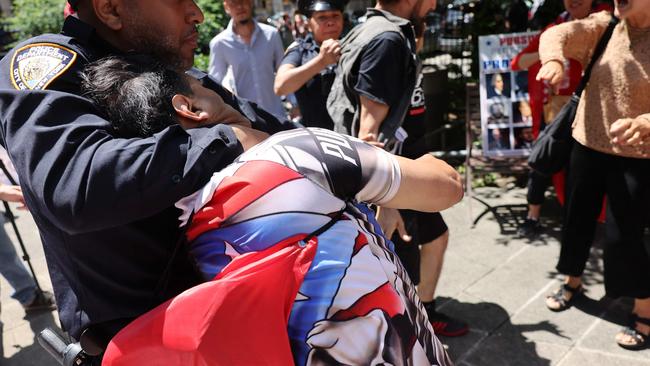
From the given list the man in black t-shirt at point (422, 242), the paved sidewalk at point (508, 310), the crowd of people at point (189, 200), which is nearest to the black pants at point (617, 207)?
the paved sidewalk at point (508, 310)

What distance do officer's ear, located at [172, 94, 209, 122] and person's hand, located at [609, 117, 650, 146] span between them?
2.06m

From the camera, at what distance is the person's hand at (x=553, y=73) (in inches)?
99.7

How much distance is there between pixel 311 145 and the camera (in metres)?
1.02

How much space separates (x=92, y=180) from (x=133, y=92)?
0.69 feet

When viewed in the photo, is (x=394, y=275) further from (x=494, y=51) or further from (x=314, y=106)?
(x=494, y=51)

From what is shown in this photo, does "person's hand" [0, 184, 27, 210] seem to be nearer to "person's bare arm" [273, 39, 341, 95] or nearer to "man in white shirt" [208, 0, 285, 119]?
"person's bare arm" [273, 39, 341, 95]

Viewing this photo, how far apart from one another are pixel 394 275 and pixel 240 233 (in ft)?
1.34

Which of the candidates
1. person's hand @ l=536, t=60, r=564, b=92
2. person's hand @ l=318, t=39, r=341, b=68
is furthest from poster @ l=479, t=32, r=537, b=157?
person's hand @ l=318, t=39, r=341, b=68

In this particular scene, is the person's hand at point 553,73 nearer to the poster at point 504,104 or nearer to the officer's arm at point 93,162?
the officer's arm at point 93,162

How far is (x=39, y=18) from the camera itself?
418 inches

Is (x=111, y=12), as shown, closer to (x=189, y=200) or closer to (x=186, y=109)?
(x=186, y=109)

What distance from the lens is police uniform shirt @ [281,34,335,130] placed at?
3162 millimetres

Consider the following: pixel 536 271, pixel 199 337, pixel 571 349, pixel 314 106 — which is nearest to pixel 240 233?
pixel 199 337

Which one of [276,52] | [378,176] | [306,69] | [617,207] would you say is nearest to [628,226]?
[617,207]
